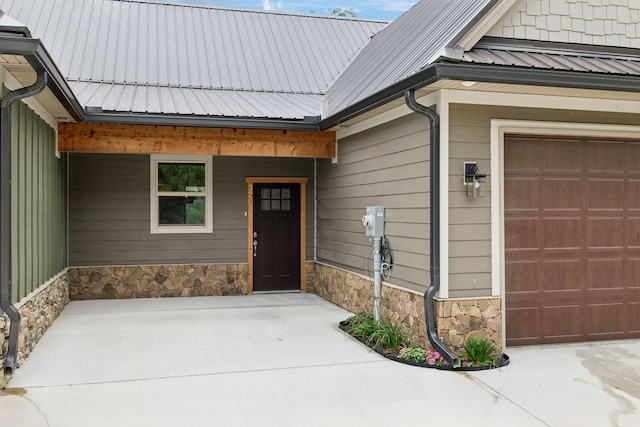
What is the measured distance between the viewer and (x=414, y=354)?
5312mm

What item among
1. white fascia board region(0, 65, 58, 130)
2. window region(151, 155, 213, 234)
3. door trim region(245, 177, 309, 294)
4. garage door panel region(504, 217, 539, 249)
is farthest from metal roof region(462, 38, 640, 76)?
window region(151, 155, 213, 234)

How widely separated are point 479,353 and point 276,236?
5.09 m

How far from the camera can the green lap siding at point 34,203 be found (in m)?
5.33

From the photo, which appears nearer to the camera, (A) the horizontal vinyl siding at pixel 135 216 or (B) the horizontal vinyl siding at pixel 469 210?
(B) the horizontal vinyl siding at pixel 469 210

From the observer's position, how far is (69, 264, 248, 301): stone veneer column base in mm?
8859

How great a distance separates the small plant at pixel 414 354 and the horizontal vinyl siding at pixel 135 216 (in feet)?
15.1

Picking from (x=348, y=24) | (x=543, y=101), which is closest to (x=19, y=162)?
(x=543, y=101)

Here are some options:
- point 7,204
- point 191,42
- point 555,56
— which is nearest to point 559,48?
point 555,56

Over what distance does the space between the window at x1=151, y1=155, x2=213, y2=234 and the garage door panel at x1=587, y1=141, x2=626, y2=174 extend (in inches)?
222

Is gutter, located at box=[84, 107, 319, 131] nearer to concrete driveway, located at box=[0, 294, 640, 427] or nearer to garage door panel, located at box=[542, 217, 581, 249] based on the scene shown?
concrete driveway, located at box=[0, 294, 640, 427]

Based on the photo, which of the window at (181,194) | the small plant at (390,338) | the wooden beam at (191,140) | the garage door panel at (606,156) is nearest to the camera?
the small plant at (390,338)

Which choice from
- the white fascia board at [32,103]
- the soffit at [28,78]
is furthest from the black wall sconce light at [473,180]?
the white fascia board at [32,103]

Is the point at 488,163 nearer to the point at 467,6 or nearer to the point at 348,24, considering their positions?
the point at 467,6

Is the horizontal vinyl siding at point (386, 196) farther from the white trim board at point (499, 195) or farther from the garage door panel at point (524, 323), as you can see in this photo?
the garage door panel at point (524, 323)
